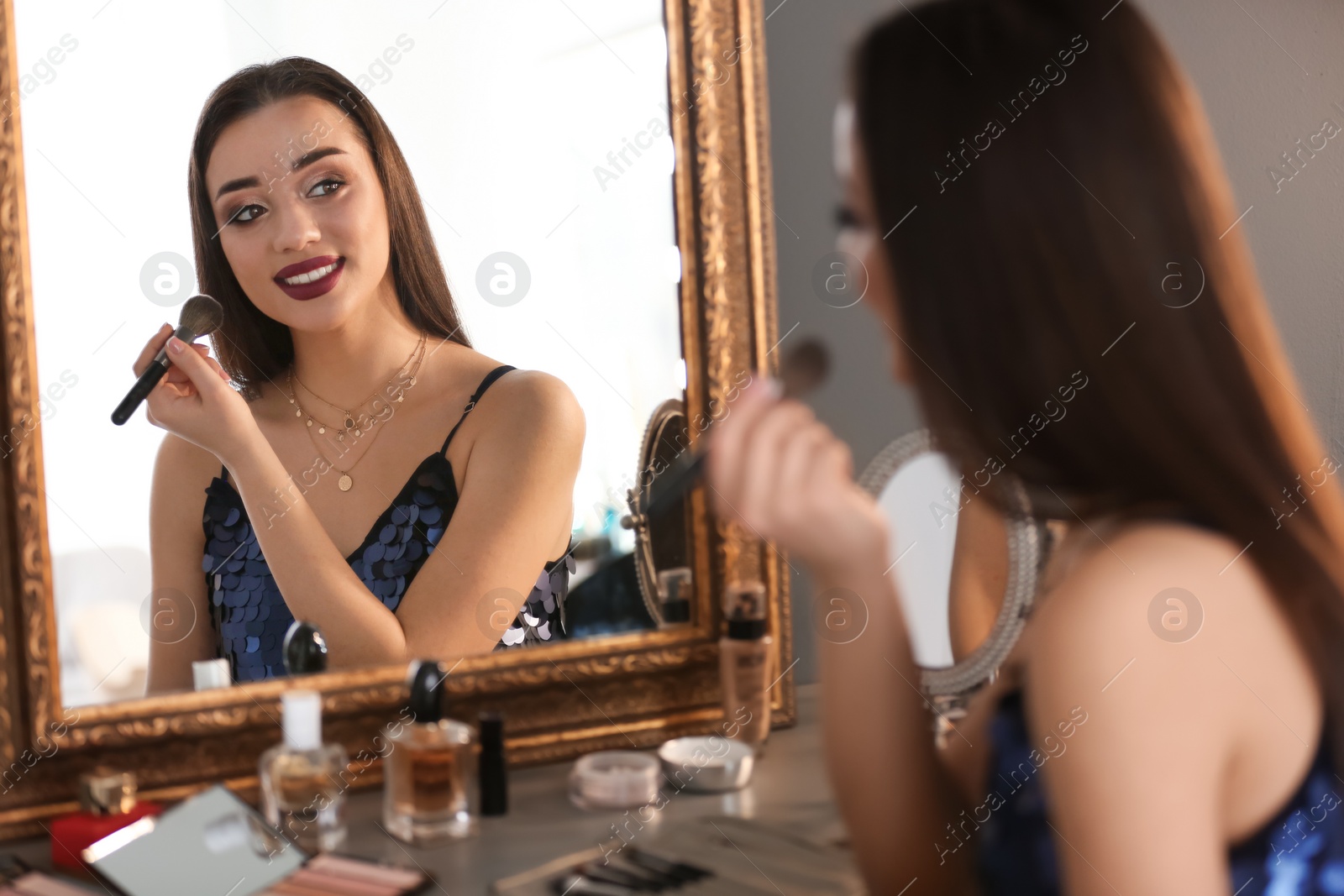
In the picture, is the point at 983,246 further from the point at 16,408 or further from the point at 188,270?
the point at 16,408

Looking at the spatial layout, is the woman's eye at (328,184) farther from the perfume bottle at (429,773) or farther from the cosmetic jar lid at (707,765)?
the cosmetic jar lid at (707,765)

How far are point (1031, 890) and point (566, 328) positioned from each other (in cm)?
53

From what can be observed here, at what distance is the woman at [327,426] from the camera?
79 centimetres

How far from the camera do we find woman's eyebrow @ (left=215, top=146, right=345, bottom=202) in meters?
0.79

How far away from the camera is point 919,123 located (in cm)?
66

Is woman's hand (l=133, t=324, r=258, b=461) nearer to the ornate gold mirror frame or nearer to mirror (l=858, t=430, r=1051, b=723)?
the ornate gold mirror frame

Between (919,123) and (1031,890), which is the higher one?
(919,123)

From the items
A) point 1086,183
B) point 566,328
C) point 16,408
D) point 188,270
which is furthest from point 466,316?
point 1086,183

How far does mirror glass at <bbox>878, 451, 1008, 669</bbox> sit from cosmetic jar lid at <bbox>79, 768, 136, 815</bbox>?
0.63 meters

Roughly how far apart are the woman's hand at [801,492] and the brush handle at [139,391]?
1.36 feet

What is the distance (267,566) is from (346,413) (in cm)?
13

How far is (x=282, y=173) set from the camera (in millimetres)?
801

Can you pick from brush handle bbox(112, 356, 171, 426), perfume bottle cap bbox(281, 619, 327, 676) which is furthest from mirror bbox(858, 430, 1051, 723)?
brush handle bbox(112, 356, 171, 426)

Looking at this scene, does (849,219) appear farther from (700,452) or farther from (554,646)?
(554,646)
